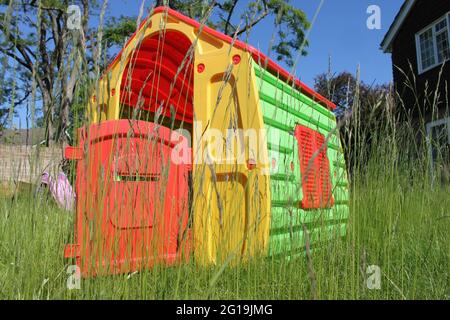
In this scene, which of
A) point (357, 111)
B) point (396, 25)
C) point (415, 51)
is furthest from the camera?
point (396, 25)

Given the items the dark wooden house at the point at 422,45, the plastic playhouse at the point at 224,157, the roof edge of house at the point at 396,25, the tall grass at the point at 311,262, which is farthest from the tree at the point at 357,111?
the roof edge of house at the point at 396,25

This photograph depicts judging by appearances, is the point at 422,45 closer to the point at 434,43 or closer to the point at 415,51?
the point at 415,51

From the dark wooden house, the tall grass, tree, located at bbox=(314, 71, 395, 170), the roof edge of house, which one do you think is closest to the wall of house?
the dark wooden house

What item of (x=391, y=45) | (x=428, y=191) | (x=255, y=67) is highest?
(x=391, y=45)

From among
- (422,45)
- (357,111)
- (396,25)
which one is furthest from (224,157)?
(396,25)

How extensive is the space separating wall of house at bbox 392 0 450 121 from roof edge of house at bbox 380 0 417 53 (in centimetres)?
13

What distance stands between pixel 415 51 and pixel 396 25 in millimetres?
1519

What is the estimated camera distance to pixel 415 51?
12.3 metres

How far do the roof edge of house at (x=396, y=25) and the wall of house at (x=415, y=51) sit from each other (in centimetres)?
13
